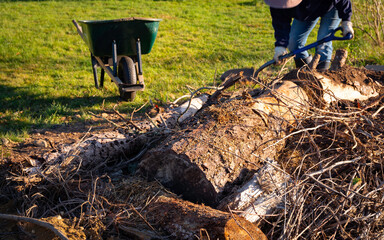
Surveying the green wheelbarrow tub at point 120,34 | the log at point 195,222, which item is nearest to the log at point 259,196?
the log at point 195,222

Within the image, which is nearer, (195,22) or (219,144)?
(219,144)

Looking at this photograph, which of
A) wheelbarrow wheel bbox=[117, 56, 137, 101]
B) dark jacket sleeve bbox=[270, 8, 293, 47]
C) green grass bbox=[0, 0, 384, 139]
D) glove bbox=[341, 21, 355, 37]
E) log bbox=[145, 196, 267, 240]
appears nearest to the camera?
log bbox=[145, 196, 267, 240]

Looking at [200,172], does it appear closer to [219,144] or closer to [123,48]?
[219,144]

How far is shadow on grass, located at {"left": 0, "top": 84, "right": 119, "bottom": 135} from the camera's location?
398 cm

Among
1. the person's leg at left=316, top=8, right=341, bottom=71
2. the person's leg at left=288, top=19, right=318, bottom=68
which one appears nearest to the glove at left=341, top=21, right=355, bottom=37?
the person's leg at left=316, top=8, right=341, bottom=71

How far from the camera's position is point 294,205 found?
75.1 inches

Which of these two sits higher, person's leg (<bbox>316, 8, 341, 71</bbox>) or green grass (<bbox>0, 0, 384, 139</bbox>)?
person's leg (<bbox>316, 8, 341, 71</bbox>)

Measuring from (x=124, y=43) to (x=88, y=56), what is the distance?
Result: 8.65ft

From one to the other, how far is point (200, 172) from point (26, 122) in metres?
2.79

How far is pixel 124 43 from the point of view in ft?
14.7

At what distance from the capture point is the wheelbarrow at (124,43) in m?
4.18

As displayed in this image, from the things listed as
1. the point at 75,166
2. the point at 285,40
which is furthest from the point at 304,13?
the point at 75,166

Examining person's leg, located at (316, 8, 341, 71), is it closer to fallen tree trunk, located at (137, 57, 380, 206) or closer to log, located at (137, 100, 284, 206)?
fallen tree trunk, located at (137, 57, 380, 206)

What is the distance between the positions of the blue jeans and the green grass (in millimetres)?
1376
